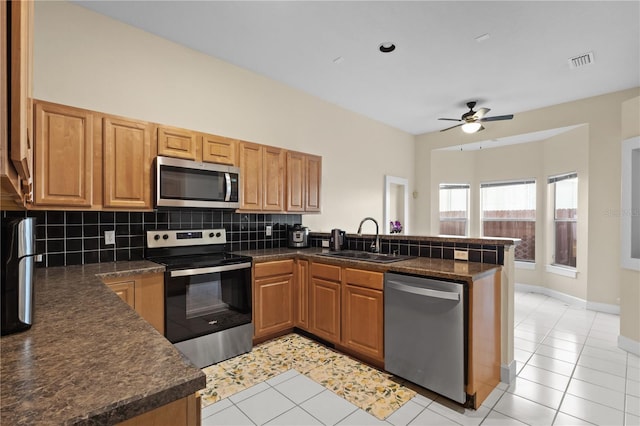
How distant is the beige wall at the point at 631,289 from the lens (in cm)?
308

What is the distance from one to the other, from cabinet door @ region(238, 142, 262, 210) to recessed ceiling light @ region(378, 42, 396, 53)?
1642 millimetres

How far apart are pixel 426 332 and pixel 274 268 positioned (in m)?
1.55

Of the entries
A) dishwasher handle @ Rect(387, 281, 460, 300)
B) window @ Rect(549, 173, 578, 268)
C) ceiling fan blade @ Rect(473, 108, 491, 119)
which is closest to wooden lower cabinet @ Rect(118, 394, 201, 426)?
dishwasher handle @ Rect(387, 281, 460, 300)

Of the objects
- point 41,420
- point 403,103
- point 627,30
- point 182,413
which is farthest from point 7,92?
point 403,103

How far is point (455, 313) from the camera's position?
6.67 feet

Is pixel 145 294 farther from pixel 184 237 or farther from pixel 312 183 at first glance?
pixel 312 183

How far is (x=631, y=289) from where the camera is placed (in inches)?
124

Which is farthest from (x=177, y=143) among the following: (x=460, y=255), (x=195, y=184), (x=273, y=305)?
(x=460, y=255)

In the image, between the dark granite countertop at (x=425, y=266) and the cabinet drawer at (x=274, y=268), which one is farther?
the cabinet drawer at (x=274, y=268)

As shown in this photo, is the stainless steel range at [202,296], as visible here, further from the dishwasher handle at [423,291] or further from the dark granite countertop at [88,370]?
the dishwasher handle at [423,291]

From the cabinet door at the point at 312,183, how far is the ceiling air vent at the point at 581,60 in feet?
10.0

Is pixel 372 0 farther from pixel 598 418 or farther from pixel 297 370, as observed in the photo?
pixel 598 418

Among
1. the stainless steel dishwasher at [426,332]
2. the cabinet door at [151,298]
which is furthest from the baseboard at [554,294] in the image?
the cabinet door at [151,298]

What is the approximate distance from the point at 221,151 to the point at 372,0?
1.87 meters
